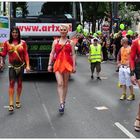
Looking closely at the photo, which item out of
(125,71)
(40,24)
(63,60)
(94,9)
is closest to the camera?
Result: (63,60)

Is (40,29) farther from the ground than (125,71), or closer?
farther from the ground

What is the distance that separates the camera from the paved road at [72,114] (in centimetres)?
806

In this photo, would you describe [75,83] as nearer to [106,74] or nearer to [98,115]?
[106,74]

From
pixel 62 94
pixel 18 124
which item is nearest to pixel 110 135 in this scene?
pixel 18 124

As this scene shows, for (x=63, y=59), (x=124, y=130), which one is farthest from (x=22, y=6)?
(x=124, y=130)

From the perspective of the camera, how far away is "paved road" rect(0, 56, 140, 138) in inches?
317

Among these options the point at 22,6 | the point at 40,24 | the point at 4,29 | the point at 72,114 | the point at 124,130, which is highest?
the point at 22,6

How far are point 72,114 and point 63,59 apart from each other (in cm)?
121

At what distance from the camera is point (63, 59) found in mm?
10281

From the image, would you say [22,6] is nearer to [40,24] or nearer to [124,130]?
[40,24]

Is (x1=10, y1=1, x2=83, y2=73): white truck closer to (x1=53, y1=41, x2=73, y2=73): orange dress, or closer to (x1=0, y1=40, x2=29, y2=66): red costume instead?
(x1=0, y1=40, x2=29, y2=66): red costume

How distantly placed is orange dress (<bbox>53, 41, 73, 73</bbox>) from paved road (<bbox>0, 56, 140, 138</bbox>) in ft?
3.00

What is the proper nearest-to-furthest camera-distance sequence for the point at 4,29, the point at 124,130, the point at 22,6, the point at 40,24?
the point at 124,130 < the point at 40,24 < the point at 22,6 < the point at 4,29

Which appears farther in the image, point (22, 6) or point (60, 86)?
point (22, 6)
